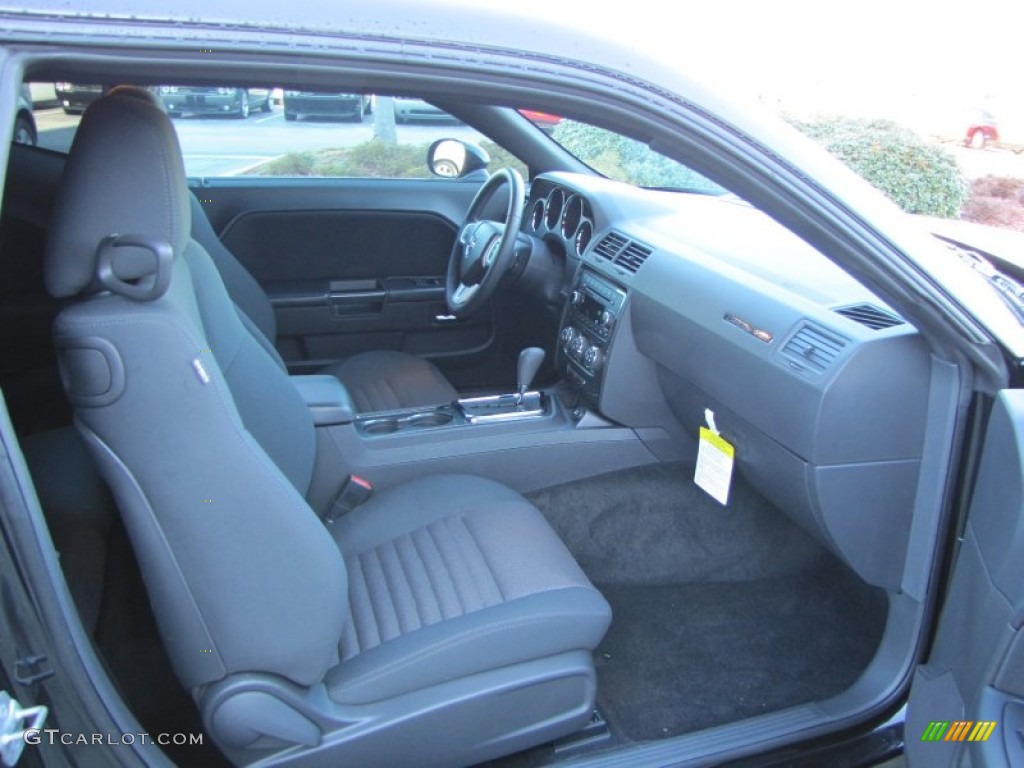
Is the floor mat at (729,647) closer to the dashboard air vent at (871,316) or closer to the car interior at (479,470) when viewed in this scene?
the car interior at (479,470)

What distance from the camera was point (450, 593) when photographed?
160cm

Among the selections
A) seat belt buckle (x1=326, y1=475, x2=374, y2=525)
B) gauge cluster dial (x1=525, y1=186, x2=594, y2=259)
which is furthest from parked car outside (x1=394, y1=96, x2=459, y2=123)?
seat belt buckle (x1=326, y1=475, x2=374, y2=525)

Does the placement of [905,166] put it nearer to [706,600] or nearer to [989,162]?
[989,162]

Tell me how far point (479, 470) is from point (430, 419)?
0.21 m

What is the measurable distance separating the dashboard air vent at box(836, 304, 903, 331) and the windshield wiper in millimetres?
185

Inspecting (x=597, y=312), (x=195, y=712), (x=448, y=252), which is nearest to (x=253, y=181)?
(x=448, y=252)

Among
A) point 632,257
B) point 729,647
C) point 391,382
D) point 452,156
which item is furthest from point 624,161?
point 729,647

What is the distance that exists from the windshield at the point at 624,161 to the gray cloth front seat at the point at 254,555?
1.42 meters

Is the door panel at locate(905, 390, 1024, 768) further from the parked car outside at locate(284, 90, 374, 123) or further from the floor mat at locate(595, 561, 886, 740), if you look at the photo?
the parked car outside at locate(284, 90, 374, 123)

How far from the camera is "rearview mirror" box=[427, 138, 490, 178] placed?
10.6 feet

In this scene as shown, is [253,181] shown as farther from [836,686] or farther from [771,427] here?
[836,686]

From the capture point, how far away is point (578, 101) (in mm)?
1066

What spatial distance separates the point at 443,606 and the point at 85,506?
75 centimetres

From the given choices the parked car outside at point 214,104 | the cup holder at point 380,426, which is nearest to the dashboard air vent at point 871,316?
the cup holder at point 380,426
